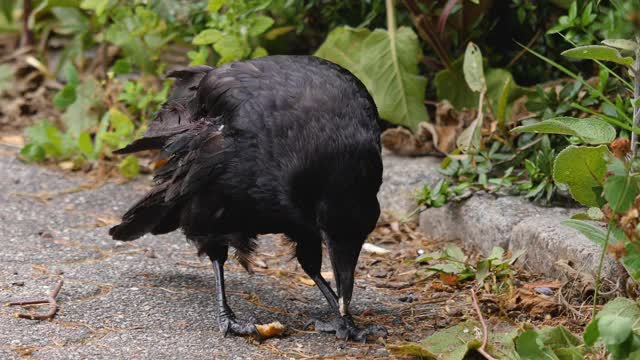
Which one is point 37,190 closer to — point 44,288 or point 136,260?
point 136,260

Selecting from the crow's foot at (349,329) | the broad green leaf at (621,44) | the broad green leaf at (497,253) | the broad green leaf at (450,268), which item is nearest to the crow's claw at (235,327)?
the crow's foot at (349,329)

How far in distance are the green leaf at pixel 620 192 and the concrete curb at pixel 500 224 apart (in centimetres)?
72

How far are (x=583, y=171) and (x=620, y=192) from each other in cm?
42

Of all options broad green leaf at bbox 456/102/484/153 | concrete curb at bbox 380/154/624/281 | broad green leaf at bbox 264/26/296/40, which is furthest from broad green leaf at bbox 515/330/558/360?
broad green leaf at bbox 264/26/296/40

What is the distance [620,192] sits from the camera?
2.98 metres

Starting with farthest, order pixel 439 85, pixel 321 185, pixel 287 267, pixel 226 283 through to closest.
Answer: pixel 439 85
pixel 287 267
pixel 226 283
pixel 321 185

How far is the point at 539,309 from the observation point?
3.94 meters

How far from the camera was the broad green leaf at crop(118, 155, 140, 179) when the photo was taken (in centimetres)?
607

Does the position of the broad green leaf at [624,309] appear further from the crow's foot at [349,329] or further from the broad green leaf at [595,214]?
the crow's foot at [349,329]

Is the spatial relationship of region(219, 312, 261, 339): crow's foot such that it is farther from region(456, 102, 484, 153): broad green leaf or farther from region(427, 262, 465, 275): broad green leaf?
region(456, 102, 484, 153): broad green leaf

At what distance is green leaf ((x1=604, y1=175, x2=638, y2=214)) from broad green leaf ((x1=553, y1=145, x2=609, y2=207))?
33 cm

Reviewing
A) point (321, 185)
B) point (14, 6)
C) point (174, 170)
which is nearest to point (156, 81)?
point (14, 6)

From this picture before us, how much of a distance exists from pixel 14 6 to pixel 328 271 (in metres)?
4.62

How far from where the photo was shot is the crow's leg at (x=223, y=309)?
388 cm
